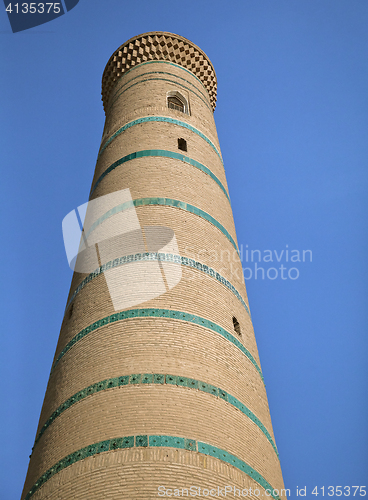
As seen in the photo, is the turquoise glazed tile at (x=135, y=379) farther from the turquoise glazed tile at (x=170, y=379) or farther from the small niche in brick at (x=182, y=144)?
the small niche in brick at (x=182, y=144)

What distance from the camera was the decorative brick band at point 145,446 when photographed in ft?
15.4

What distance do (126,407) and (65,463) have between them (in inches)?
28.1

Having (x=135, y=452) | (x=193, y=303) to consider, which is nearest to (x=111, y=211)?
(x=193, y=303)

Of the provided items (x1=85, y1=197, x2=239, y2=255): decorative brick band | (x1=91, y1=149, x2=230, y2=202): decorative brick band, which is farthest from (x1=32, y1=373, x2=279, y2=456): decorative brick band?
(x1=91, y1=149, x2=230, y2=202): decorative brick band

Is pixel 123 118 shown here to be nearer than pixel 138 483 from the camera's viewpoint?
No

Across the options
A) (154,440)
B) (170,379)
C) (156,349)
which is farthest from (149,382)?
(154,440)

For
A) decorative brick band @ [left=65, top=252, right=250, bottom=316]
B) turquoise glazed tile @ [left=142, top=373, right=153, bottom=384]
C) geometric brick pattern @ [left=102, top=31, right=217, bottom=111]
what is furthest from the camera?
geometric brick pattern @ [left=102, top=31, right=217, bottom=111]

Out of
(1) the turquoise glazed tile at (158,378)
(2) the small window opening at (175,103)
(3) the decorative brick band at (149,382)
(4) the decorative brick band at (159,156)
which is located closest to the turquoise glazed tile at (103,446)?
(3) the decorative brick band at (149,382)

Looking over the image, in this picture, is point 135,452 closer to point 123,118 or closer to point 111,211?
point 111,211

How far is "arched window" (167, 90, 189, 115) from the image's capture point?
9812mm

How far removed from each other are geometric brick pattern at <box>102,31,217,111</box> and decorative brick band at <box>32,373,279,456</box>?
727 centimetres

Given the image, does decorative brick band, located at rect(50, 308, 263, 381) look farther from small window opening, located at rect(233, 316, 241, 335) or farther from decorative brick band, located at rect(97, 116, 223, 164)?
decorative brick band, located at rect(97, 116, 223, 164)

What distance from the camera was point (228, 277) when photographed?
695cm

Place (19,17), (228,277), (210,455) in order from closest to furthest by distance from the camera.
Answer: (210,455) → (228,277) → (19,17)
